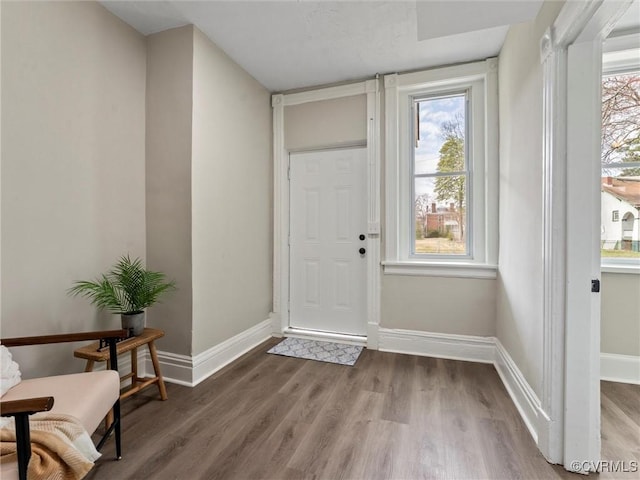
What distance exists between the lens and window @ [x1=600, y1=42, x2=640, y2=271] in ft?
7.64

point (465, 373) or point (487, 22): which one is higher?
point (487, 22)

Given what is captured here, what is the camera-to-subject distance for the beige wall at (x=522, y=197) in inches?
68.3

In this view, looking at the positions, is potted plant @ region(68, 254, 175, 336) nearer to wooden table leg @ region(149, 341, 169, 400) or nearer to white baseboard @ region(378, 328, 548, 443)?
wooden table leg @ region(149, 341, 169, 400)

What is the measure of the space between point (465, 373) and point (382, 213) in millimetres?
1540

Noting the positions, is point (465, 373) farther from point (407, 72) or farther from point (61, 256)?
point (61, 256)

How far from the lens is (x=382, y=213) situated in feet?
9.95

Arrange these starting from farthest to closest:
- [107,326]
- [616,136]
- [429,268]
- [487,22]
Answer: [429,268] < [616,136] < [107,326] < [487,22]

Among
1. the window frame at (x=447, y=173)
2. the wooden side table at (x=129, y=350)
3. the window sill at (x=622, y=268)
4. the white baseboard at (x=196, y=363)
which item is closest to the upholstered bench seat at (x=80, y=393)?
the wooden side table at (x=129, y=350)

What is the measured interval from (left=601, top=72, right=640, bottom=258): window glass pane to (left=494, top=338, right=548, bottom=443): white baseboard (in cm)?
114

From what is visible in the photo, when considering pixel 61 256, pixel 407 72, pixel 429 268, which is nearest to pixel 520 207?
pixel 429 268

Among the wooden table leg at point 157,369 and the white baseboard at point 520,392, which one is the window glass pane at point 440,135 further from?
the wooden table leg at point 157,369

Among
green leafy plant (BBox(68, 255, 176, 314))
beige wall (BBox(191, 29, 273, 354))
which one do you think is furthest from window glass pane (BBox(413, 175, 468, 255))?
green leafy plant (BBox(68, 255, 176, 314))

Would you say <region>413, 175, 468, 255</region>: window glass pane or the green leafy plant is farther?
<region>413, 175, 468, 255</region>: window glass pane

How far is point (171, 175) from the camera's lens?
238 centimetres
